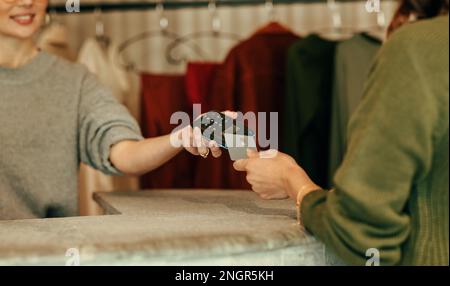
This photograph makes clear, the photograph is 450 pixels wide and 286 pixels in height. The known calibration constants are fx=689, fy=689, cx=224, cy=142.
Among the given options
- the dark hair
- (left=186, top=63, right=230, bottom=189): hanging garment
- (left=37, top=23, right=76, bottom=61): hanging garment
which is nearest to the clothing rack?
(left=37, top=23, right=76, bottom=61): hanging garment

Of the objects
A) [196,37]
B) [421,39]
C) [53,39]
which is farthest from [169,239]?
[196,37]

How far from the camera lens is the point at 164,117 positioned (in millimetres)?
2490

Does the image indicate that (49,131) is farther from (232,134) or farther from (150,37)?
(150,37)

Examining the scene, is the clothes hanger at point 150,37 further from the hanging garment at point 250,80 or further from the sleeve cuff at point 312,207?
the sleeve cuff at point 312,207

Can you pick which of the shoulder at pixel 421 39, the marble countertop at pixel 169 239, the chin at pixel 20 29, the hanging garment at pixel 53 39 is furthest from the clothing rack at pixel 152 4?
the shoulder at pixel 421 39

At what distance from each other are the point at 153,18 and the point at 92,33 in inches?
10.9

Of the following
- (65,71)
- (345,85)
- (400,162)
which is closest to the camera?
(400,162)

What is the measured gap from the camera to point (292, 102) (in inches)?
93.0

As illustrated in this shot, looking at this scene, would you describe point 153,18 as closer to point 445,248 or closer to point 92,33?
point 92,33

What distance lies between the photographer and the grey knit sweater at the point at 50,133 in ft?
5.97

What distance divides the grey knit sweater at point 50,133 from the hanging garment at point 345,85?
734 millimetres

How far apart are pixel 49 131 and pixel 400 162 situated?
Answer: 110 centimetres
